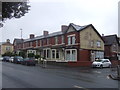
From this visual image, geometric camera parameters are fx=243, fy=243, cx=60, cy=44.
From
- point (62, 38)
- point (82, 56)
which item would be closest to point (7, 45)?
point (62, 38)

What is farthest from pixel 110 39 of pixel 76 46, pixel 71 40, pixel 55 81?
pixel 55 81

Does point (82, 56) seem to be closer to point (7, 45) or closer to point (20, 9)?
point (20, 9)

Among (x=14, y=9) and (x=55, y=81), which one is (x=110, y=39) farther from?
(x=14, y=9)

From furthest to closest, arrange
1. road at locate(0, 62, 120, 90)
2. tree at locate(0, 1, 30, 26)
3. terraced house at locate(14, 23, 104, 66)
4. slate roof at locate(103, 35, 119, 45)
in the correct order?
slate roof at locate(103, 35, 119, 45) < terraced house at locate(14, 23, 104, 66) < road at locate(0, 62, 120, 90) < tree at locate(0, 1, 30, 26)

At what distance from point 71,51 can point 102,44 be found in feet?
31.3

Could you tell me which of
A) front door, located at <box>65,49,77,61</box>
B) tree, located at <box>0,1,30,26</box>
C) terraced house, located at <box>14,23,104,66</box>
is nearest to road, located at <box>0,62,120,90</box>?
tree, located at <box>0,1,30,26</box>

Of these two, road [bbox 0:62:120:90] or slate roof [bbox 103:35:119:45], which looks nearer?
road [bbox 0:62:120:90]

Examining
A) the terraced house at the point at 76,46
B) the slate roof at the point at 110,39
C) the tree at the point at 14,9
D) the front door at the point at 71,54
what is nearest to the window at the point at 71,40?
the terraced house at the point at 76,46

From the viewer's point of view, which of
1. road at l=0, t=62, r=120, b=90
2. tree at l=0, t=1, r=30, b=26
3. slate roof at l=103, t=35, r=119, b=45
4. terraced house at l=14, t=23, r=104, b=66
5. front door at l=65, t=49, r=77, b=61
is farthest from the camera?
slate roof at l=103, t=35, r=119, b=45

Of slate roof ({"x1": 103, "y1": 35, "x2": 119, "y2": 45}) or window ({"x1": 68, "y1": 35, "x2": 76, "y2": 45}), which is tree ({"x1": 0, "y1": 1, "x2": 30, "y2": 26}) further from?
slate roof ({"x1": 103, "y1": 35, "x2": 119, "y2": 45})

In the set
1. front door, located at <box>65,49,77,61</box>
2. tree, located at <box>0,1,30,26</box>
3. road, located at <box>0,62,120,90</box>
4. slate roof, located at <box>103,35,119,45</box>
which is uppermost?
Answer: slate roof, located at <box>103,35,119,45</box>

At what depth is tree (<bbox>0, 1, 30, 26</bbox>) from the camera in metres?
10.1

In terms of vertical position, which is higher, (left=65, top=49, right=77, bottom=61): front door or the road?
(left=65, top=49, right=77, bottom=61): front door

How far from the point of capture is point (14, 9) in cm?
1048
